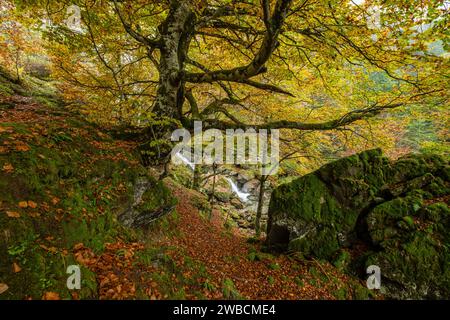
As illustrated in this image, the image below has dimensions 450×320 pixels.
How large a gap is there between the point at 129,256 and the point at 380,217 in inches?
263

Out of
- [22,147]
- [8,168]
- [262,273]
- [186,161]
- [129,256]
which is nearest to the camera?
[8,168]

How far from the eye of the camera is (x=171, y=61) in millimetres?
6082

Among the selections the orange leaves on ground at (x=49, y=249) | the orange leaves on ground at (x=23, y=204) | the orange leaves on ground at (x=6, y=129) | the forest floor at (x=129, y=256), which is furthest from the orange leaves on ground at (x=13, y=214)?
the orange leaves on ground at (x=6, y=129)

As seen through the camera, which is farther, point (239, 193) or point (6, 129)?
point (239, 193)

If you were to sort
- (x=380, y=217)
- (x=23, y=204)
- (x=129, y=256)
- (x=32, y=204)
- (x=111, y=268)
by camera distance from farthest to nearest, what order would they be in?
(x=380, y=217), (x=129, y=256), (x=111, y=268), (x=32, y=204), (x=23, y=204)

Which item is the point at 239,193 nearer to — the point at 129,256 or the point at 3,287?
the point at 129,256

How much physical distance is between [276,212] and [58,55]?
903cm

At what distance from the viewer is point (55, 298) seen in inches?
105

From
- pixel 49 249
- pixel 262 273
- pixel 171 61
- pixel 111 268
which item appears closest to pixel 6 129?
pixel 49 249

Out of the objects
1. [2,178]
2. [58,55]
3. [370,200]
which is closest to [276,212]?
[370,200]

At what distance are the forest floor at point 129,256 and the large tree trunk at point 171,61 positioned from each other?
147 cm

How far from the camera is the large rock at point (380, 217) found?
18.6ft

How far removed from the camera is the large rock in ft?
18.6
